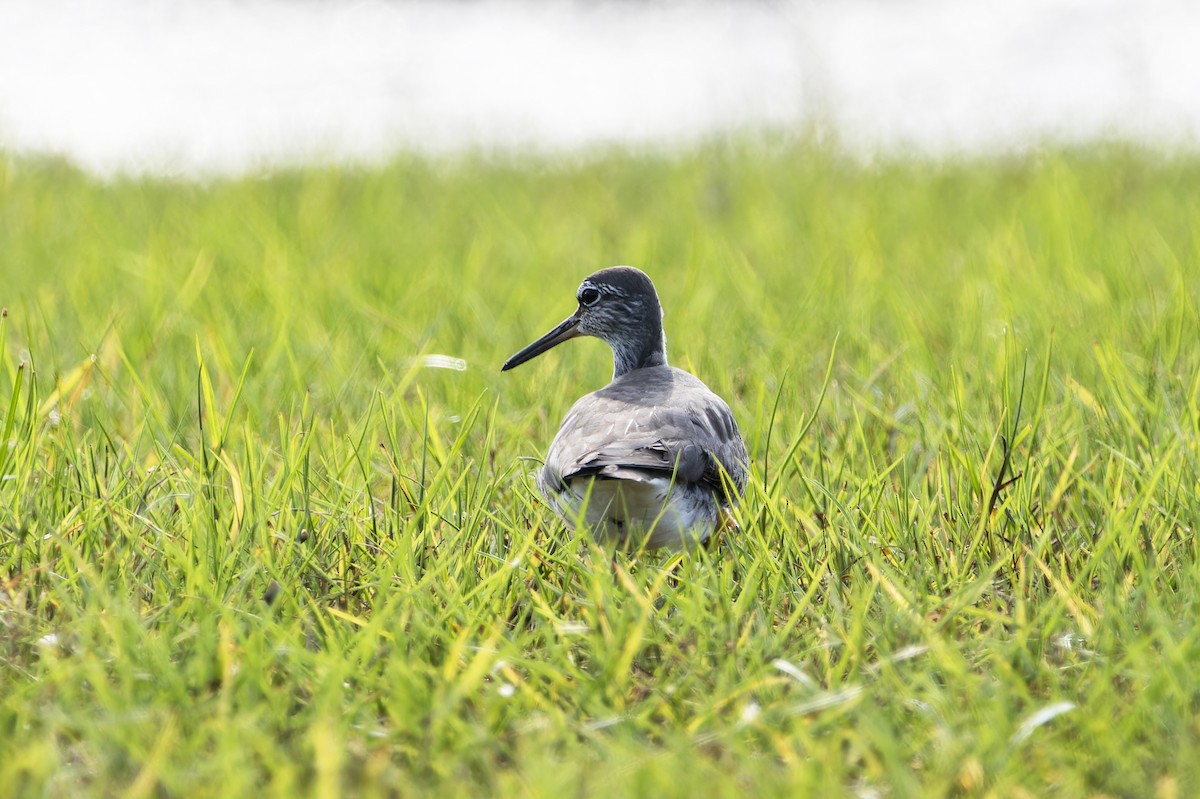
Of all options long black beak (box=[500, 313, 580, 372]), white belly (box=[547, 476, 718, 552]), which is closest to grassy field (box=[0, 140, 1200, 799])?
white belly (box=[547, 476, 718, 552])

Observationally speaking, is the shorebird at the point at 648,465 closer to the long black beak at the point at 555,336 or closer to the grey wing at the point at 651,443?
the grey wing at the point at 651,443

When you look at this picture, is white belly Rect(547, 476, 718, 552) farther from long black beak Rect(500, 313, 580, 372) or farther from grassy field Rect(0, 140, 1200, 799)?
long black beak Rect(500, 313, 580, 372)

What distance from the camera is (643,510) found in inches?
143

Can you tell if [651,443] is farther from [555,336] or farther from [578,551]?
[555,336]

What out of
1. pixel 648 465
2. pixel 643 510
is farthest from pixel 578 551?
pixel 648 465

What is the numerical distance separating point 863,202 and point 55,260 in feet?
15.4

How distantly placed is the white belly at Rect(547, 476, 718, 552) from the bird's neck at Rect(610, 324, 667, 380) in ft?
3.27

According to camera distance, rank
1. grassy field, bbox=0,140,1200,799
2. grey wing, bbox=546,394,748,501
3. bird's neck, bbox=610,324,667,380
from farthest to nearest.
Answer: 1. bird's neck, bbox=610,324,667,380
2. grey wing, bbox=546,394,748,501
3. grassy field, bbox=0,140,1200,799

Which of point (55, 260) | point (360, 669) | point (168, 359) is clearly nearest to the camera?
point (360, 669)

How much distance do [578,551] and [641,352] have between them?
1.22 metres

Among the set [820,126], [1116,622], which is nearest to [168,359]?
[1116,622]

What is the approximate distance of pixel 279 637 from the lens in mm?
2824

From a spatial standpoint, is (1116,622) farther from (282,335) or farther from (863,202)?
(863,202)

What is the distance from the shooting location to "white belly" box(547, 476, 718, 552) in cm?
354
